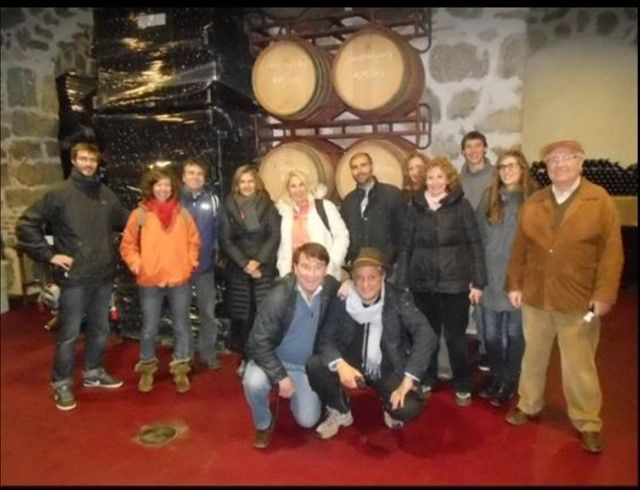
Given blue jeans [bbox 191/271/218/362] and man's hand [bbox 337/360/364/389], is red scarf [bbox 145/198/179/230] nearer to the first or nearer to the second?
blue jeans [bbox 191/271/218/362]

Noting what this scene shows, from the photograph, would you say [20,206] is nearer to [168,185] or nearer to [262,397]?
[168,185]

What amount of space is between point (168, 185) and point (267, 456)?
1.68 m

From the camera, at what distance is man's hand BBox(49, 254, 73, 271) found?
2.90m

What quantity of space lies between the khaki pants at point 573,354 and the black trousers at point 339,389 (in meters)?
0.66

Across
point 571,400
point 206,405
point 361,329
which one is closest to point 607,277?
point 571,400

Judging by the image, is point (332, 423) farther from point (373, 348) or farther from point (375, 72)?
point (375, 72)

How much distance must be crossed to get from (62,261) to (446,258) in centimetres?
214

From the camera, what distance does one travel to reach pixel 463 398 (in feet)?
9.75

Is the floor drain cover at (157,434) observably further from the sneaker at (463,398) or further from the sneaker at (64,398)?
the sneaker at (463,398)

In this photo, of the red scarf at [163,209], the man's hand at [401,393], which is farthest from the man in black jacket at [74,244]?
the man's hand at [401,393]

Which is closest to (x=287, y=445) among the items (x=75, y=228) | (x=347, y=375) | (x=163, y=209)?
(x=347, y=375)

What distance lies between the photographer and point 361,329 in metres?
2.64

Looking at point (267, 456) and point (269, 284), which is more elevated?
point (269, 284)

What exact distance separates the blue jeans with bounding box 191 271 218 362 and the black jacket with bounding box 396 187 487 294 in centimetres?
146
